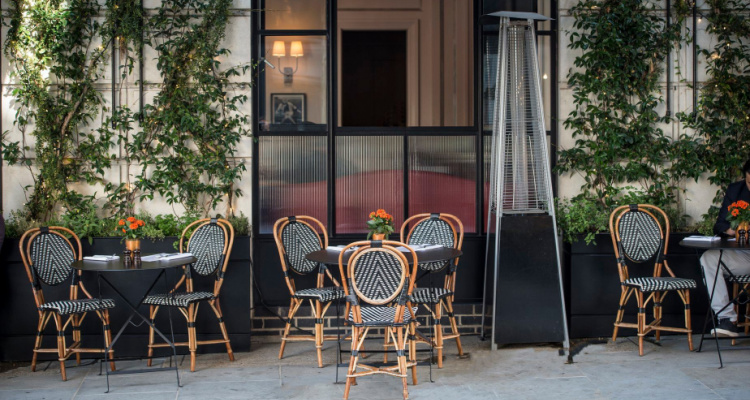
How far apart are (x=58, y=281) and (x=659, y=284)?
439 cm

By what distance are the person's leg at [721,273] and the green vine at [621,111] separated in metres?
0.68

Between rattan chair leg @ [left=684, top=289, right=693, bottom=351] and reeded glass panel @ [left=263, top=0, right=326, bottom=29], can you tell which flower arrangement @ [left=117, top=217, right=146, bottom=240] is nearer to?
reeded glass panel @ [left=263, top=0, right=326, bottom=29]

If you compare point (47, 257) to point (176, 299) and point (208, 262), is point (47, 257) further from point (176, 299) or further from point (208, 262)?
point (208, 262)

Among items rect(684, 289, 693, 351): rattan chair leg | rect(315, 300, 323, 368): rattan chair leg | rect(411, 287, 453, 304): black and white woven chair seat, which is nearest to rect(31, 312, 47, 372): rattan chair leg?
rect(315, 300, 323, 368): rattan chair leg

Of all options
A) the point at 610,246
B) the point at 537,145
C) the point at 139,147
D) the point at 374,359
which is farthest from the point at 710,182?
the point at 139,147

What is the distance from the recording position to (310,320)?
675 centimetres

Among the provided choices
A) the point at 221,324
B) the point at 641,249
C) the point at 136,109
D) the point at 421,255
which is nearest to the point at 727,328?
the point at 641,249

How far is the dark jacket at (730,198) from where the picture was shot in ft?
20.8

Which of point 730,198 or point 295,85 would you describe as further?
point 295,85

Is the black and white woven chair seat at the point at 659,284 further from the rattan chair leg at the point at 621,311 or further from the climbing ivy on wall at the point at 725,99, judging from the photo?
the climbing ivy on wall at the point at 725,99

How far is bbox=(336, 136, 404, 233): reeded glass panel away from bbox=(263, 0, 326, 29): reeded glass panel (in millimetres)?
1006

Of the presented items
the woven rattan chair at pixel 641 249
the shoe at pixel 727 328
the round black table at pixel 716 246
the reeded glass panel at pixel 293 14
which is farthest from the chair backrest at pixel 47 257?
the shoe at pixel 727 328

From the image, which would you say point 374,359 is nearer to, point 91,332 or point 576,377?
point 576,377

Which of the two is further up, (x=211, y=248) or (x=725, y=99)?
(x=725, y=99)
